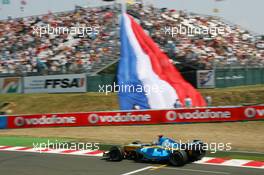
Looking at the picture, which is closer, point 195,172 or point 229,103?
point 195,172

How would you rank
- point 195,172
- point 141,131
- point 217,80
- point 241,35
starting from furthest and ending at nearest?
1. point 241,35
2. point 217,80
3. point 141,131
4. point 195,172

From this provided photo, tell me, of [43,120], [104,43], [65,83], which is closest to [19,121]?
[43,120]

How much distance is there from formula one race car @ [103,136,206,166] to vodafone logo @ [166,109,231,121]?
7.96 m

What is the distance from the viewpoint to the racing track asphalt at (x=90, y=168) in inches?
440

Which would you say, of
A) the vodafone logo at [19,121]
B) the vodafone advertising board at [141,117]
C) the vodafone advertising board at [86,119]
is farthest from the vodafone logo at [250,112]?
the vodafone logo at [19,121]

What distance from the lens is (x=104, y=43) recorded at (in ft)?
96.0

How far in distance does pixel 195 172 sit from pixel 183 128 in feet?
29.0

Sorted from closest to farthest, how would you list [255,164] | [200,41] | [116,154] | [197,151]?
[255,164], [197,151], [116,154], [200,41]

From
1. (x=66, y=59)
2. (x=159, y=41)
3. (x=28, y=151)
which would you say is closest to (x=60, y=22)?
(x=66, y=59)

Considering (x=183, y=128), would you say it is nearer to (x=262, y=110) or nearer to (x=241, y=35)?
(x=262, y=110)

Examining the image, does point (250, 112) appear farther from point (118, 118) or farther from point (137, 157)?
point (137, 157)

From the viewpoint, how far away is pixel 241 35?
3347cm

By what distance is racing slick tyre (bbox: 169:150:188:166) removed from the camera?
11.6 meters

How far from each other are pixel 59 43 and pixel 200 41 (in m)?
9.30
